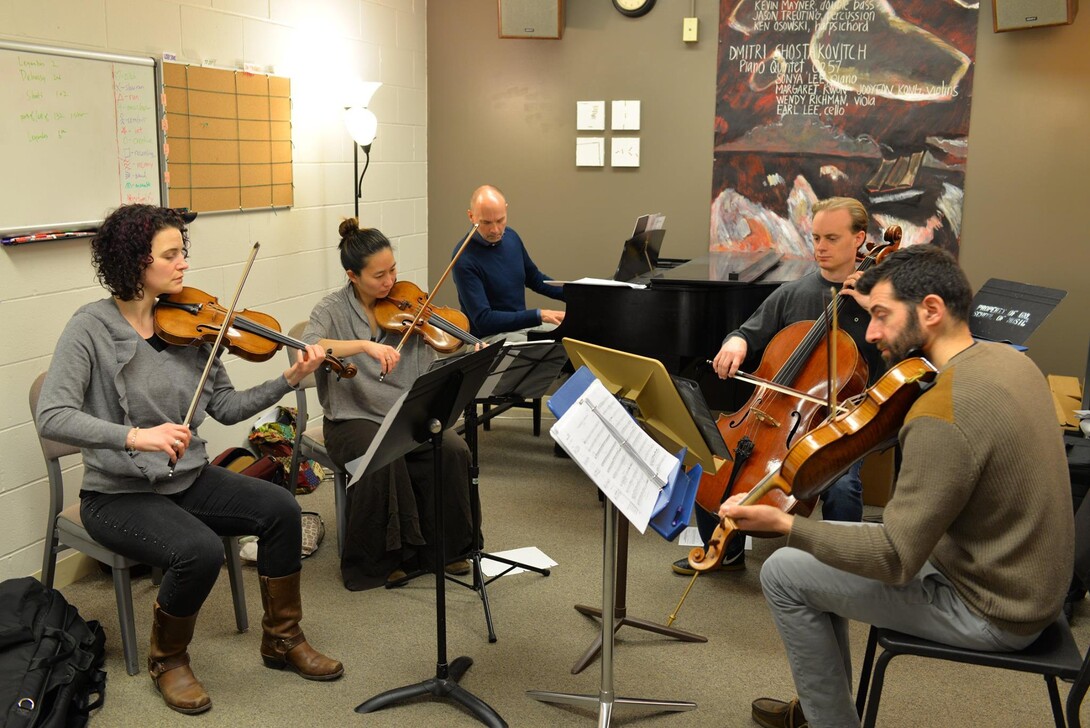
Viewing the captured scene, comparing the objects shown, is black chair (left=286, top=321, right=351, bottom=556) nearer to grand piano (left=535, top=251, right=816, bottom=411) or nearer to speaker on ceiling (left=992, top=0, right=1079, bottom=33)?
grand piano (left=535, top=251, right=816, bottom=411)

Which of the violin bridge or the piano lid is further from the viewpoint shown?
the piano lid

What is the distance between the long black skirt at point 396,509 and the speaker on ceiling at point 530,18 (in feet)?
8.40

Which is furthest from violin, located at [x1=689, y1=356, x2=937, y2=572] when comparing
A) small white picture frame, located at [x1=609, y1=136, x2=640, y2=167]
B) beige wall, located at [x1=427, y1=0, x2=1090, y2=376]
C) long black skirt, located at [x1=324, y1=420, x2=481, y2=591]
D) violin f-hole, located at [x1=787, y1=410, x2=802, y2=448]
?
small white picture frame, located at [x1=609, y1=136, x2=640, y2=167]

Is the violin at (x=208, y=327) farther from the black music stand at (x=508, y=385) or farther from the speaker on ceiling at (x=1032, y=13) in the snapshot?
the speaker on ceiling at (x=1032, y=13)

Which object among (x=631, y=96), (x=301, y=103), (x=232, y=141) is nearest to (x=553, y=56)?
(x=631, y=96)

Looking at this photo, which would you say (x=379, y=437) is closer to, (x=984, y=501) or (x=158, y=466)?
(x=158, y=466)

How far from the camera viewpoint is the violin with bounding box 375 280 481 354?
3217mm

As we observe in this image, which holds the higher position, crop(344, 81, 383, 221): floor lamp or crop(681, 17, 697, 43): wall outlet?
crop(681, 17, 697, 43): wall outlet

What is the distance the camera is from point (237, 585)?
293 centimetres

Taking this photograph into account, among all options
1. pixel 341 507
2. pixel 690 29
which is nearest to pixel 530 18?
pixel 690 29

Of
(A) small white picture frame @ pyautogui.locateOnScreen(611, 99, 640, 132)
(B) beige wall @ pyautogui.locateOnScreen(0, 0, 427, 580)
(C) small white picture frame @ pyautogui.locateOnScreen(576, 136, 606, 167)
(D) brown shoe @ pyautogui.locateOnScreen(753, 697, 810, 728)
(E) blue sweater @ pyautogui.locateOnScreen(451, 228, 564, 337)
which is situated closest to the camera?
(D) brown shoe @ pyautogui.locateOnScreen(753, 697, 810, 728)

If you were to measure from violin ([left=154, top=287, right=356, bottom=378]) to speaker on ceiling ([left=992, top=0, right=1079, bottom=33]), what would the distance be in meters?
3.47

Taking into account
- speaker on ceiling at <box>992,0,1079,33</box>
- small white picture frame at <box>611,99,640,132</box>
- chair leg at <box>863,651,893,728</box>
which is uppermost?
speaker on ceiling at <box>992,0,1079,33</box>

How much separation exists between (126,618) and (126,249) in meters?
0.98
